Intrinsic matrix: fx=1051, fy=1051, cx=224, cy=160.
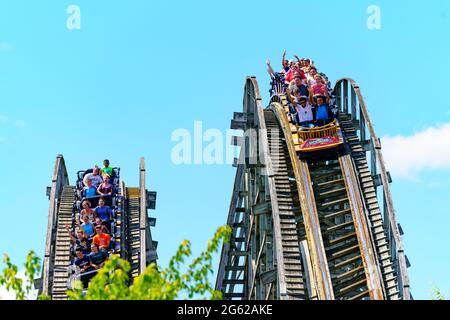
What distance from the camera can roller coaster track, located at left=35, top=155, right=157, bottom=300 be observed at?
24.8m

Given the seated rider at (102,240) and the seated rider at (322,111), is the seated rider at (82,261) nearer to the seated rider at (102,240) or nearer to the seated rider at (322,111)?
the seated rider at (102,240)

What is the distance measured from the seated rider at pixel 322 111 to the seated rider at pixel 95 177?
6120 millimetres

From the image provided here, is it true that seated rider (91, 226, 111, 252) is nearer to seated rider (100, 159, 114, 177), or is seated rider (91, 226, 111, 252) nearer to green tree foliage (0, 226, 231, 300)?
seated rider (100, 159, 114, 177)

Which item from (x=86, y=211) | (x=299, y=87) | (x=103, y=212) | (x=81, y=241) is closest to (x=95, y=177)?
(x=103, y=212)

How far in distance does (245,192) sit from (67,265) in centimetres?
711

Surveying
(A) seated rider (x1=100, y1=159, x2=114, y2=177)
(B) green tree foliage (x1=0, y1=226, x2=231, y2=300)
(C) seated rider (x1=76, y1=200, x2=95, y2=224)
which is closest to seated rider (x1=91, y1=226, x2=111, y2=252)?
(C) seated rider (x1=76, y1=200, x2=95, y2=224)

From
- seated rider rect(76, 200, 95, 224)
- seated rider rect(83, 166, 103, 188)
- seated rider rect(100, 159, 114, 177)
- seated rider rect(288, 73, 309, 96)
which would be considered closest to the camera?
seated rider rect(76, 200, 95, 224)

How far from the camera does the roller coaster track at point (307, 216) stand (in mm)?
23172

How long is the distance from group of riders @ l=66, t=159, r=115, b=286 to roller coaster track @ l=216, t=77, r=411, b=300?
379 cm

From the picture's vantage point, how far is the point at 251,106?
1216 inches

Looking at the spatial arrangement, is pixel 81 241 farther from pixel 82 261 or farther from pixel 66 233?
pixel 66 233

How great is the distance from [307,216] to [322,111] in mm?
4328

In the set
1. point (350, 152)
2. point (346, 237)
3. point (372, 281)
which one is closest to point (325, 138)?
point (350, 152)
